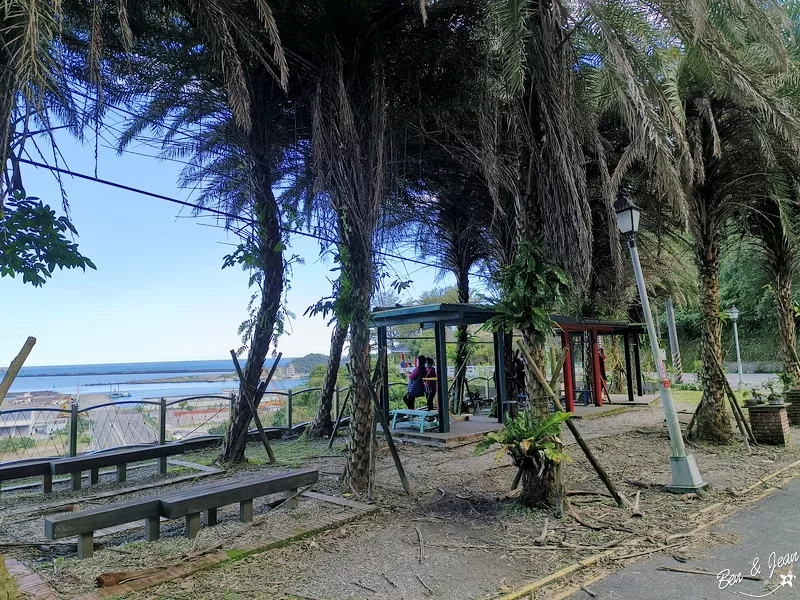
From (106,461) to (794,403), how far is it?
13575 mm

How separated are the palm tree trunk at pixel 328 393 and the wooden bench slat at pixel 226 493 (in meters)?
6.01

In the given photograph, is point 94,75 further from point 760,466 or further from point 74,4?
point 760,466

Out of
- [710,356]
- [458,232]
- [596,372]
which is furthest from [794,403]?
[458,232]

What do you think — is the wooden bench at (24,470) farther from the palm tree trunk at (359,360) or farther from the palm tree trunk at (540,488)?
the palm tree trunk at (540,488)

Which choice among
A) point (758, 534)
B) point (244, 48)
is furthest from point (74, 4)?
point (758, 534)

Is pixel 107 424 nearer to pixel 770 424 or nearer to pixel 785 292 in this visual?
pixel 770 424

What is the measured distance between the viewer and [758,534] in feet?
15.1

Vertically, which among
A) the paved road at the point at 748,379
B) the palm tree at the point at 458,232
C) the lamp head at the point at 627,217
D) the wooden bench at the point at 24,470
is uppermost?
the palm tree at the point at 458,232

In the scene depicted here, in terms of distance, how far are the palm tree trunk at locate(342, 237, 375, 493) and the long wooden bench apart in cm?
97

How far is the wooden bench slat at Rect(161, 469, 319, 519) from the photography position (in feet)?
14.6

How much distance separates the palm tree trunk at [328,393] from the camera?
11656 mm

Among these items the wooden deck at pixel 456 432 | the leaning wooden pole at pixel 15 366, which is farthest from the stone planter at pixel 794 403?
the leaning wooden pole at pixel 15 366

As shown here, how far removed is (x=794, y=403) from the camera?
1120 cm

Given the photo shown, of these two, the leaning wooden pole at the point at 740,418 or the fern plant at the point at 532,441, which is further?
the leaning wooden pole at the point at 740,418
